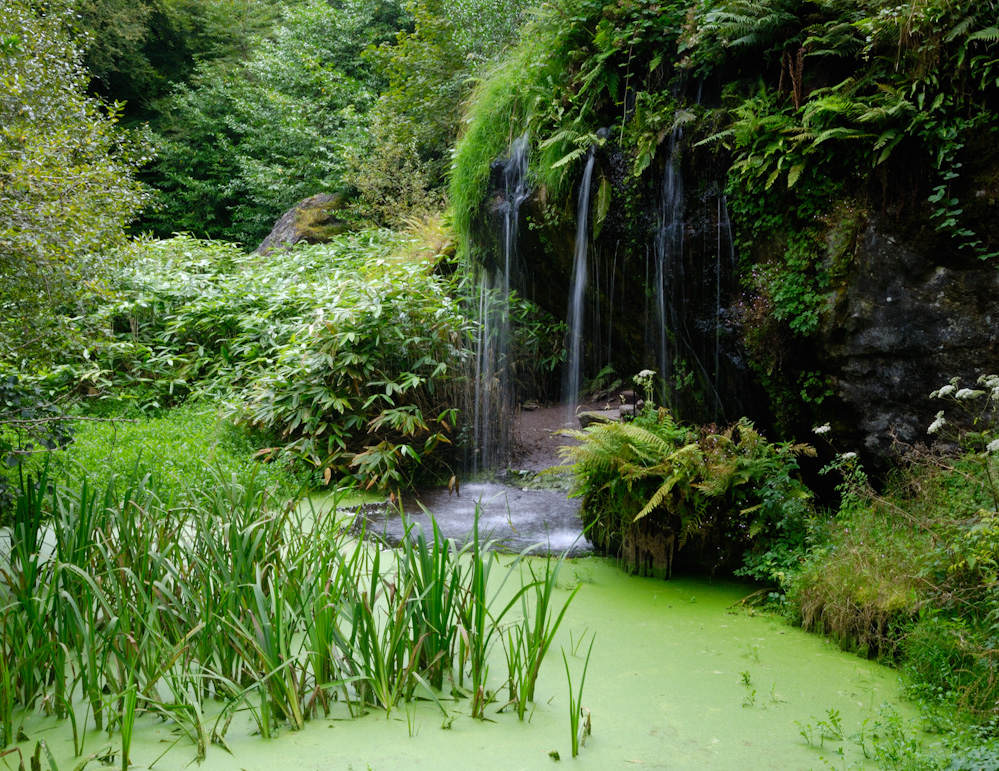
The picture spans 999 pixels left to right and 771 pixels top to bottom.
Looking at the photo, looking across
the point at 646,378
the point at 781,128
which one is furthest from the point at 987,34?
the point at 646,378

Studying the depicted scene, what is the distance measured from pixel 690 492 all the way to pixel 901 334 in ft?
5.13

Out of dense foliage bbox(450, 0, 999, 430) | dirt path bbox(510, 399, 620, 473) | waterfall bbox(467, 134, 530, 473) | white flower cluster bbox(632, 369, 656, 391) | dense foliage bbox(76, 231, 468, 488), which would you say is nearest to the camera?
dense foliage bbox(450, 0, 999, 430)

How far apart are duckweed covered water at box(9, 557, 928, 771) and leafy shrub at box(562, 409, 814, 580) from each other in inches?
26.2

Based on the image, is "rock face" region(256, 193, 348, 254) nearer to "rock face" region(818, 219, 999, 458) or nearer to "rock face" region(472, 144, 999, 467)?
"rock face" region(472, 144, 999, 467)

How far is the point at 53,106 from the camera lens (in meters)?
6.17

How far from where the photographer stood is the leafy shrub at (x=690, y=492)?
3998 mm

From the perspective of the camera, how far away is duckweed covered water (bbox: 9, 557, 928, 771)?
2264 mm

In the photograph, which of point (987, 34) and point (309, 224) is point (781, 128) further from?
point (309, 224)

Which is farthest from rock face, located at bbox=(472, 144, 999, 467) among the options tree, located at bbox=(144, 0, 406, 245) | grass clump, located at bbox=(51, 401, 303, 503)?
Result: tree, located at bbox=(144, 0, 406, 245)

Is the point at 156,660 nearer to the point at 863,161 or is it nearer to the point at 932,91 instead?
the point at 863,161

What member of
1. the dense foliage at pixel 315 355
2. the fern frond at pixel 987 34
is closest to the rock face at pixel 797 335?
the fern frond at pixel 987 34

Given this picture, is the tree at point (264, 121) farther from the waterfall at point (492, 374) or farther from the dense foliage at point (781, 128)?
the dense foliage at point (781, 128)

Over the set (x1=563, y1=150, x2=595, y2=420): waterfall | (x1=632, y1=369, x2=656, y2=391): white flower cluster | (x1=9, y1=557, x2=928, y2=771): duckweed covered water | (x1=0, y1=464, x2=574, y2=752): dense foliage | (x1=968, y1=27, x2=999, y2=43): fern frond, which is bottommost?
(x1=9, y1=557, x2=928, y2=771): duckweed covered water

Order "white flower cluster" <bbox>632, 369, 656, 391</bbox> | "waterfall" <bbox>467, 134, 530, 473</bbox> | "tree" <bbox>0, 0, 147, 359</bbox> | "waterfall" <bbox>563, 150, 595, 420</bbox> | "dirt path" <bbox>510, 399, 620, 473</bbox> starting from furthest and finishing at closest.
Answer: "dirt path" <bbox>510, 399, 620, 473</bbox>, "waterfall" <bbox>467, 134, 530, 473</bbox>, "waterfall" <bbox>563, 150, 595, 420</bbox>, "white flower cluster" <bbox>632, 369, 656, 391</bbox>, "tree" <bbox>0, 0, 147, 359</bbox>
